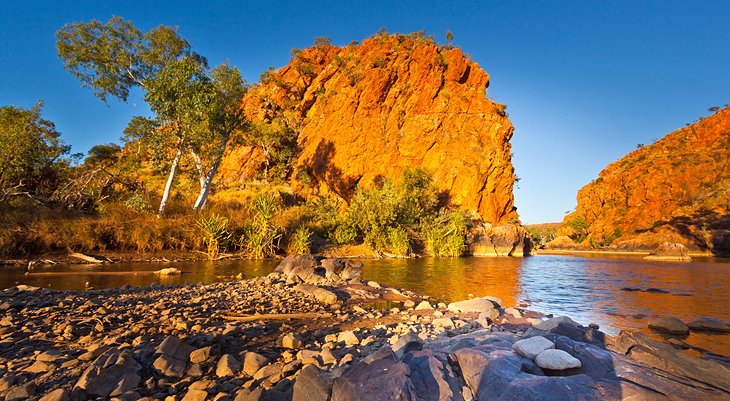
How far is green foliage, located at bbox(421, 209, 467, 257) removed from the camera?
94.7 feet

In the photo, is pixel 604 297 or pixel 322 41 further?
pixel 322 41

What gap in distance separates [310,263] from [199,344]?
25.2 ft

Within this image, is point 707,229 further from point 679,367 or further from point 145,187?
point 145,187

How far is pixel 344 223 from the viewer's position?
26047mm

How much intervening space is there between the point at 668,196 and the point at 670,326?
8058cm

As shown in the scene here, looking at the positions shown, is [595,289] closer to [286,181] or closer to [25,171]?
[25,171]

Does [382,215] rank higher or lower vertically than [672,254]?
higher

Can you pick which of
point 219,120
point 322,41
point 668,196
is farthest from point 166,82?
point 668,196

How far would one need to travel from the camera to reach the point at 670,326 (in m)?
6.37

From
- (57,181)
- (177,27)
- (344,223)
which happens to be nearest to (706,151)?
(344,223)

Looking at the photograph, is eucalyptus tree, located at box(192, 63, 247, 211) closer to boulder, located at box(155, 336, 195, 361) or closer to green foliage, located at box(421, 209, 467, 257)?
green foliage, located at box(421, 209, 467, 257)

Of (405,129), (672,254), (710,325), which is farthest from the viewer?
(405,129)

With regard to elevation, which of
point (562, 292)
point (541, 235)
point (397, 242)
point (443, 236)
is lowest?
point (562, 292)

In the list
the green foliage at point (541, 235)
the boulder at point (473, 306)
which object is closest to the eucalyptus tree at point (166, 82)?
the boulder at point (473, 306)
